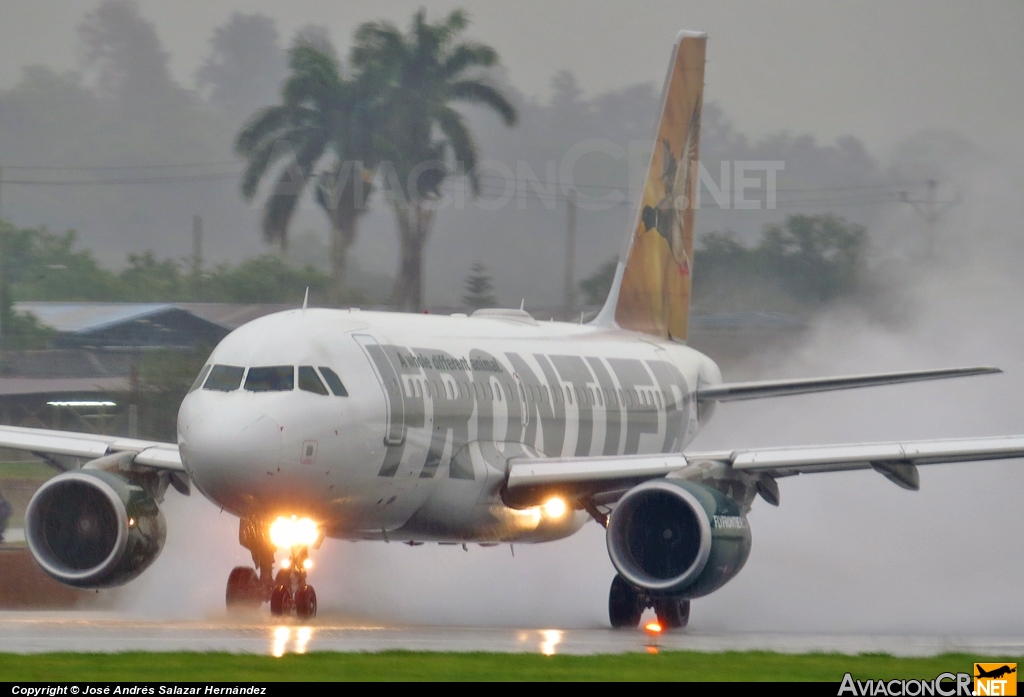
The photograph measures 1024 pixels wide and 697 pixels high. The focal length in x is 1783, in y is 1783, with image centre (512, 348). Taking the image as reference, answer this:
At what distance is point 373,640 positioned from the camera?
592 inches

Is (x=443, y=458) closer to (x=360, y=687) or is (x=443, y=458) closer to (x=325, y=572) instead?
(x=325, y=572)

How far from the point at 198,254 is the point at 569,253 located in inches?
322

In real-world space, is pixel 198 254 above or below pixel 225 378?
above

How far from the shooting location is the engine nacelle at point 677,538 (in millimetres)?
17797

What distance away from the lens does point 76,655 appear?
42.6ft

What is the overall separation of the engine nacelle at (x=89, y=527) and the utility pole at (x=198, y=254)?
18955 millimetres

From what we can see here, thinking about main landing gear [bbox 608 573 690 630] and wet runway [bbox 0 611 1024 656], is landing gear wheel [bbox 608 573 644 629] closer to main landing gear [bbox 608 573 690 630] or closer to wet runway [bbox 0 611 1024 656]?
main landing gear [bbox 608 573 690 630]

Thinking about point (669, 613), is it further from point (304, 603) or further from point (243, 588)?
point (243, 588)

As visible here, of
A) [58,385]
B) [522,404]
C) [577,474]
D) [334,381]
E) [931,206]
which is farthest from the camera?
[931,206]

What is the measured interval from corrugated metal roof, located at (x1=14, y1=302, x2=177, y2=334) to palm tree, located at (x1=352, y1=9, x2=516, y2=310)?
5.75 m

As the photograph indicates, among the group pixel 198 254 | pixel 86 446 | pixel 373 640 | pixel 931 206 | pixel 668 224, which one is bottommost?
pixel 373 640

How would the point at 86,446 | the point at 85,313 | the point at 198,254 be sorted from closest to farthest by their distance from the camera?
1. the point at 86,446
2. the point at 198,254
3. the point at 85,313

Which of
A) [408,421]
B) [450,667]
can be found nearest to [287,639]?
[450,667]

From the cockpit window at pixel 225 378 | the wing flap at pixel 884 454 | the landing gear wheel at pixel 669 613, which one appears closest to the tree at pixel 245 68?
the landing gear wheel at pixel 669 613
